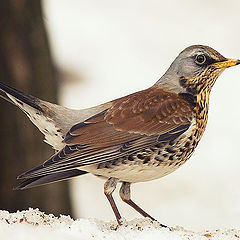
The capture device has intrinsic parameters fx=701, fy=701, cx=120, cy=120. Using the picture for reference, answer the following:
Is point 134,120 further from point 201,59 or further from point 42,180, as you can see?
point 42,180

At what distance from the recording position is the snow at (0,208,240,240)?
486 cm

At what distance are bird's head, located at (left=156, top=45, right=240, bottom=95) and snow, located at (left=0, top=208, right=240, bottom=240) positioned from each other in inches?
54.4

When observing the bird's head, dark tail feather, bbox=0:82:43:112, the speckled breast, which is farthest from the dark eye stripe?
dark tail feather, bbox=0:82:43:112

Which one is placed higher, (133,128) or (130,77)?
(133,128)

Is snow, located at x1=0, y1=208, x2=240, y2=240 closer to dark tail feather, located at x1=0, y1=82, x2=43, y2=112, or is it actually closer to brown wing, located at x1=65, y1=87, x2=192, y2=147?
brown wing, located at x1=65, y1=87, x2=192, y2=147

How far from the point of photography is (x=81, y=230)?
16.7 ft

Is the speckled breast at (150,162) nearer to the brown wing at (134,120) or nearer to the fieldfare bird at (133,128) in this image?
the fieldfare bird at (133,128)

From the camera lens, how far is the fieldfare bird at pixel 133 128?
5.72 meters

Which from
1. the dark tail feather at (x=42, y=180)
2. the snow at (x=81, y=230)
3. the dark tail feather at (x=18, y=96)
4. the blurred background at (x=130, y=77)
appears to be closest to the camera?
the snow at (x=81, y=230)

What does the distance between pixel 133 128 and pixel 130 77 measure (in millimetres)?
11904

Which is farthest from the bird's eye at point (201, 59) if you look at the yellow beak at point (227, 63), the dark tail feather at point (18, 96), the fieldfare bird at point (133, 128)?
the dark tail feather at point (18, 96)

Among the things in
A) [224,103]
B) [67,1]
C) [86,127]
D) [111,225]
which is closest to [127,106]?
[86,127]

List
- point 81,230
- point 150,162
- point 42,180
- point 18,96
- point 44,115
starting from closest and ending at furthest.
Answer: point 81,230 < point 42,180 < point 150,162 < point 18,96 < point 44,115

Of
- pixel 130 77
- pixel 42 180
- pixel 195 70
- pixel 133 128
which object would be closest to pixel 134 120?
pixel 133 128
